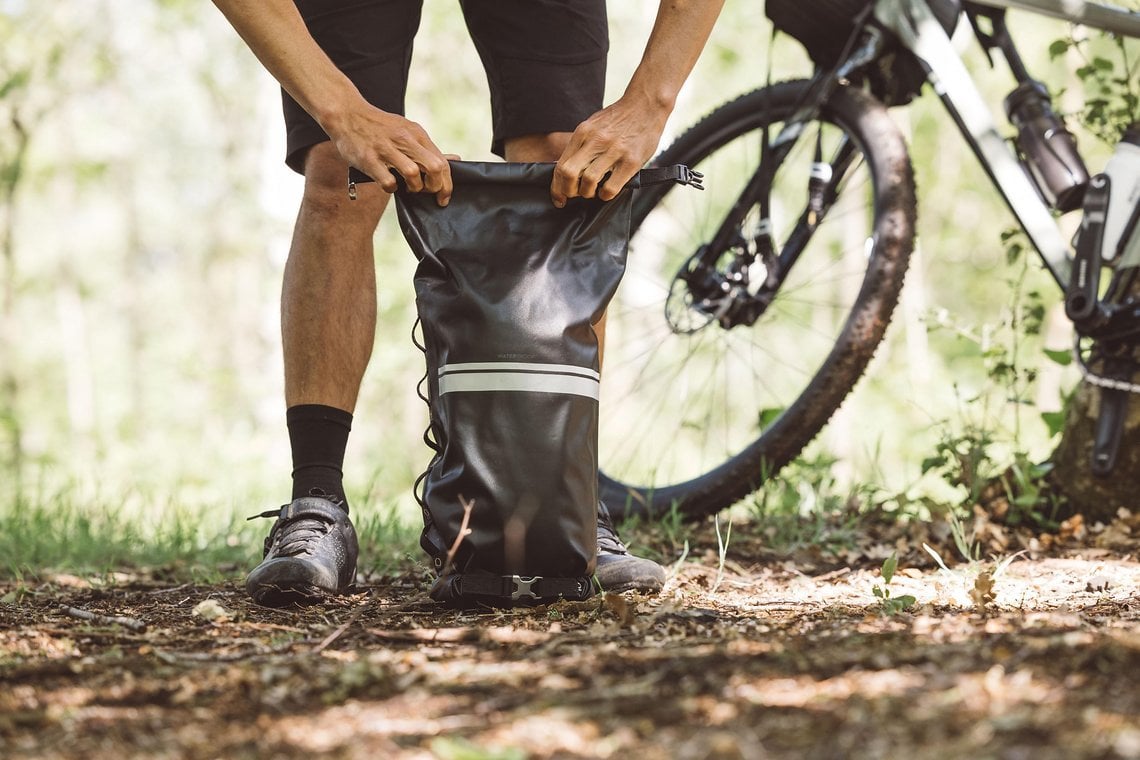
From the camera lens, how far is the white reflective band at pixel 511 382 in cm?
170

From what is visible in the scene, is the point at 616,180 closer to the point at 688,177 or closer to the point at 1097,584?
the point at 688,177

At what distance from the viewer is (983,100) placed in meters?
2.41

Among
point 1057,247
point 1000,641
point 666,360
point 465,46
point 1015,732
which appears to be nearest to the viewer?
point 1015,732

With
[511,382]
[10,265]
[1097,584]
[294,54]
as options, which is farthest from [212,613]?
[10,265]

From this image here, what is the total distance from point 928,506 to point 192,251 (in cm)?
2092

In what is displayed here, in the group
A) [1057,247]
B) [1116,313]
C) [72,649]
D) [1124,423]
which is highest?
[1057,247]

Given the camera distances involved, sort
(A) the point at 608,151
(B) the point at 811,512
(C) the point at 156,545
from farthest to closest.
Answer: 1. (C) the point at 156,545
2. (B) the point at 811,512
3. (A) the point at 608,151

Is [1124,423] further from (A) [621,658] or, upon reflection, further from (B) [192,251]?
(B) [192,251]

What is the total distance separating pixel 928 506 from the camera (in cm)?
250

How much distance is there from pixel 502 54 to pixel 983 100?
3.45 feet

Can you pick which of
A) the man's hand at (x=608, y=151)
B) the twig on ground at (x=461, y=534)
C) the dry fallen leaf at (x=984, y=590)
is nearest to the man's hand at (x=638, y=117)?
the man's hand at (x=608, y=151)

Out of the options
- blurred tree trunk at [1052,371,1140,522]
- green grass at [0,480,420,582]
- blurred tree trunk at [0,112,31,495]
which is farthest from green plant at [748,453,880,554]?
blurred tree trunk at [0,112,31,495]

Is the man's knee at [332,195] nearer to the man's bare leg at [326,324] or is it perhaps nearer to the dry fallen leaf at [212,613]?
the man's bare leg at [326,324]

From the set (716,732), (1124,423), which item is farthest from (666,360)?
(716,732)
